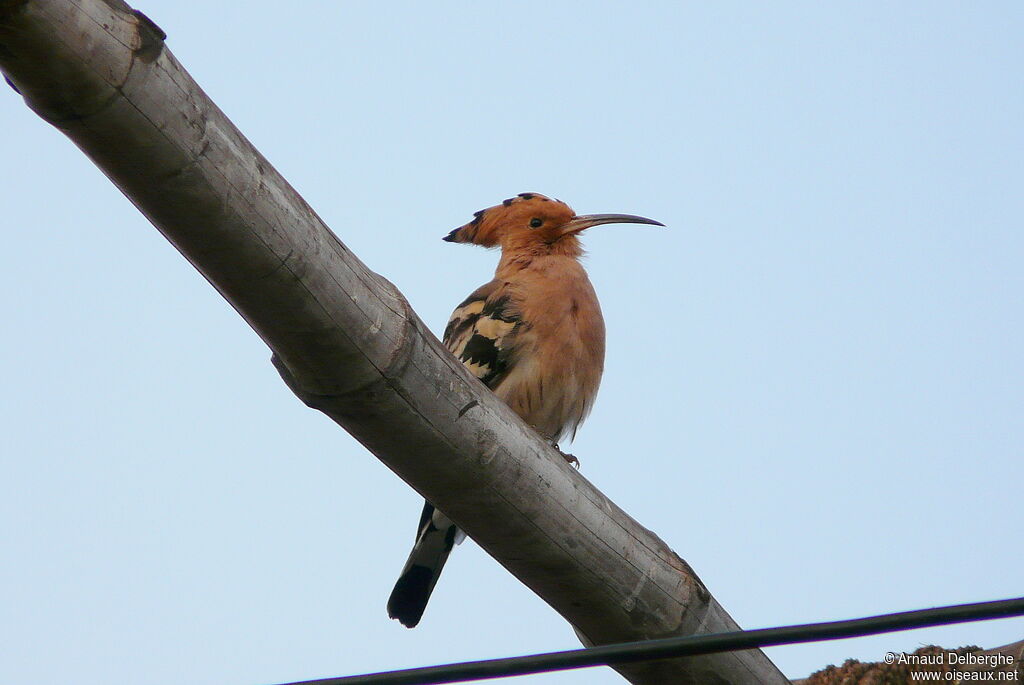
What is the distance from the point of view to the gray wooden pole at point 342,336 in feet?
5.81

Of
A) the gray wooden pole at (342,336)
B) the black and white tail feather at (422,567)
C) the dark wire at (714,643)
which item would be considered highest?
the black and white tail feather at (422,567)

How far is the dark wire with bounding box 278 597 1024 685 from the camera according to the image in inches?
75.0

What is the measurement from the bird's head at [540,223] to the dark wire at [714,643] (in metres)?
3.63

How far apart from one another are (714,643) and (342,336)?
860mm

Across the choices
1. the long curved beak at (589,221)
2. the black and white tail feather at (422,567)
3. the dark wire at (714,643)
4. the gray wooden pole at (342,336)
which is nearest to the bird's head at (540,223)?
the long curved beak at (589,221)

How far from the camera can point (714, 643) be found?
6.30 feet

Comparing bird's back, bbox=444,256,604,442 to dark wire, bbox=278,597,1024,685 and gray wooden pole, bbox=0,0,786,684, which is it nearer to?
gray wooden pole, bbox=0,0,786,684

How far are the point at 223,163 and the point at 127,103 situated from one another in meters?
0.19

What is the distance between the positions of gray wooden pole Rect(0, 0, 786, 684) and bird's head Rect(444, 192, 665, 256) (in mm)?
2815

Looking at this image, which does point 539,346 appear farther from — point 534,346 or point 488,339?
point 488,339

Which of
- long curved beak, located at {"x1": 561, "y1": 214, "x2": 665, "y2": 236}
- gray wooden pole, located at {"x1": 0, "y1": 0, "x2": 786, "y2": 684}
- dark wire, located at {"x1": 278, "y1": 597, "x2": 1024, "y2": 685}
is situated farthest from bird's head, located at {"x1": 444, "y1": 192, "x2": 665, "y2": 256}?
dark wire, located at {"x1": 278, "y1": 597, "x2": 1024, "y2": 685}

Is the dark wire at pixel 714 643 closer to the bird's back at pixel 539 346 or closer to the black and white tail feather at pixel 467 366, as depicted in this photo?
the black and white tail feather at pixel 467 366

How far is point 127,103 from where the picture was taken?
1.78 m

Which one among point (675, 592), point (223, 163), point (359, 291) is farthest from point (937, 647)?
point (223, 163)
